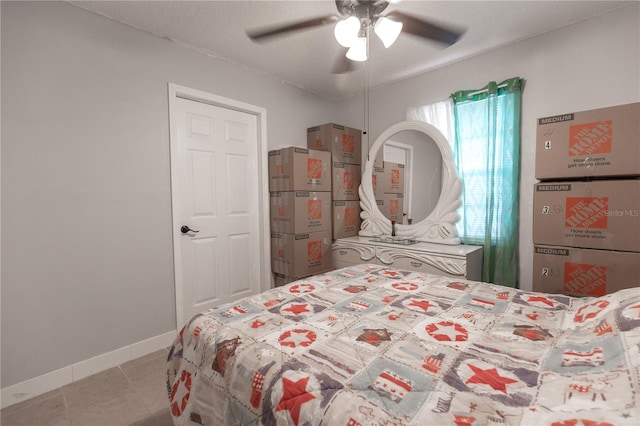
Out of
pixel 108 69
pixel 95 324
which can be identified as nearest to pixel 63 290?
pixel 95 324

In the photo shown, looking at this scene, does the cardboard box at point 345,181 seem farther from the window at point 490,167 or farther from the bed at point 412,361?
the bed at point 412,361

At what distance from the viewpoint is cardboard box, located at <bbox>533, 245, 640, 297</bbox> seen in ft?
5.41

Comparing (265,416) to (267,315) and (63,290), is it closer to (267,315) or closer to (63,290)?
(267,315)

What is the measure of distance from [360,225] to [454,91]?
172cm

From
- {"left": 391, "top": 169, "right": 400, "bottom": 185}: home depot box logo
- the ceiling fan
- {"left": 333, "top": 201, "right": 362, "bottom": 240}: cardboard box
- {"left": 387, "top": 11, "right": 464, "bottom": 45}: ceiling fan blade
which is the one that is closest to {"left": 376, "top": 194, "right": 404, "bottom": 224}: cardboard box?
{"left": 391, "top": 169, "right": 400, "bottom": 185}: home depot box logo

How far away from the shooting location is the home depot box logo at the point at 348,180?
3455mm

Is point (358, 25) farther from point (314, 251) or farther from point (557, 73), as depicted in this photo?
point (314, 251)

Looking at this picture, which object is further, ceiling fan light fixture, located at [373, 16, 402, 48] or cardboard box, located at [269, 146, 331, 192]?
cardboard box, located at [269, 146, 331, 192]

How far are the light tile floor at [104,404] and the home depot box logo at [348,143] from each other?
272cm

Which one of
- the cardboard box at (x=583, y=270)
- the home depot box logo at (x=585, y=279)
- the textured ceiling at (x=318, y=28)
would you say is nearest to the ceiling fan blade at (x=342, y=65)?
the textured ceiling at (x=318, y=28)

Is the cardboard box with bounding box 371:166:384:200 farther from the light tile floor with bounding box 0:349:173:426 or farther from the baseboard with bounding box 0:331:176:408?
the light tile floor with bounding box 0:349:173:426

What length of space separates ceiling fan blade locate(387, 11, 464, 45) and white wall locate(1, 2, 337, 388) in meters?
1.70

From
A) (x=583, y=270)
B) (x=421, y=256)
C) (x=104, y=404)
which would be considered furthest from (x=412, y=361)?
(x=104, y=404)

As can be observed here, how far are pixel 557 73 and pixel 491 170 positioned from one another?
0.85m
